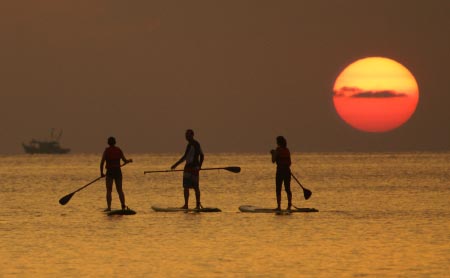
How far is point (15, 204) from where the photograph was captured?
1713 inches

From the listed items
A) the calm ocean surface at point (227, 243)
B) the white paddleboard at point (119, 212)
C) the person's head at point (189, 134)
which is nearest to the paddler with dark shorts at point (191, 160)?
the person's head at point (189, 134)

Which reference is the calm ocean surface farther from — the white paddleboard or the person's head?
the person's head

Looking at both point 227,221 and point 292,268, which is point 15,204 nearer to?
point 227,221

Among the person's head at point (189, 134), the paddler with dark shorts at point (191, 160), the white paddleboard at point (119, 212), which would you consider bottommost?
the white paddleboard at point (119, 212)

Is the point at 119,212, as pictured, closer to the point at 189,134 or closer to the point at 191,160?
the point at 191,160

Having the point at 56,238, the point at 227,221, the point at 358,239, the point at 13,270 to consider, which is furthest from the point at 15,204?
the point at 13,270

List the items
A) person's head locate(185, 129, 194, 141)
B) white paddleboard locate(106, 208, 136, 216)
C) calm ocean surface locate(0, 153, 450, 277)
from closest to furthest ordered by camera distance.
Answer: calm ocean surface locate(0, 153, 450, 277) → person's head locate(185, 129, 194, 141) → white paddleboard locate(106, 208, 136, 216)

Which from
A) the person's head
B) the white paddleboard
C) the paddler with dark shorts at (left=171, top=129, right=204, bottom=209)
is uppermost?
the person's head

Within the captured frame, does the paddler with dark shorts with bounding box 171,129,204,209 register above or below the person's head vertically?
below

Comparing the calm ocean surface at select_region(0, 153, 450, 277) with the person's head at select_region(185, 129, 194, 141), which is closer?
the calm ocean surface at select_region(0, 153, 450, 277)

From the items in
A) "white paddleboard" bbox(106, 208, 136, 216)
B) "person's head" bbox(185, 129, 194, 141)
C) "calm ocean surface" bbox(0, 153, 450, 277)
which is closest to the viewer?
"calm ocean surface" bbox(0, 153, 450, 277)

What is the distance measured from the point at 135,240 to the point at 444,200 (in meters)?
21.9

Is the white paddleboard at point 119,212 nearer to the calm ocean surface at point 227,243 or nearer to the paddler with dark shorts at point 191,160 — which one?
the calm ocean surface at point 227,243

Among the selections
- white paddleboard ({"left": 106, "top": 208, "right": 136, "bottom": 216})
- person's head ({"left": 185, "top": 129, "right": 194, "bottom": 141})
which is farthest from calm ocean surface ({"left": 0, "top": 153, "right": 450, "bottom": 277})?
person's head ({"left": 185, "top": 129, "right": 194, "bottom": 141})
